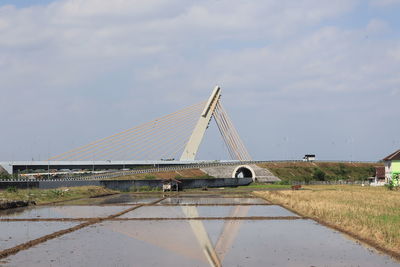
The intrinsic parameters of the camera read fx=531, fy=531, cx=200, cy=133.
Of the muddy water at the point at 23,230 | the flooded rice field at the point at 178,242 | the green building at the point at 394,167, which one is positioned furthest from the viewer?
the green building at the point at 394,167

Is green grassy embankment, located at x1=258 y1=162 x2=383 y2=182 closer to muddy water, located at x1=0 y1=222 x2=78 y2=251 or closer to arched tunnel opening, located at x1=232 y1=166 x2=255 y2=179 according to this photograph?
arched tunnel opening, located at x1=232 y1=166 x2=255 y2=179

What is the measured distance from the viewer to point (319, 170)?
104688 mm

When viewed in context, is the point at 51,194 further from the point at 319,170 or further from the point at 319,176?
the point at 319,170

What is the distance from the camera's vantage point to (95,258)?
15742 mm

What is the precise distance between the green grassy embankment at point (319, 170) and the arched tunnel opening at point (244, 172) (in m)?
2.78

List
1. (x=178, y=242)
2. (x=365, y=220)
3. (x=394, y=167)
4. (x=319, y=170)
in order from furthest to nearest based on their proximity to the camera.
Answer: (x=319, y=170), (x=394, y=167), (x=365, y=220), (x=178, y=242)

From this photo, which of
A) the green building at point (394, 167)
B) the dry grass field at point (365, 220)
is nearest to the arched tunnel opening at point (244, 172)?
A: the green building at point (394, 167)

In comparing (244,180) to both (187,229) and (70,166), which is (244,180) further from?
(187,229)

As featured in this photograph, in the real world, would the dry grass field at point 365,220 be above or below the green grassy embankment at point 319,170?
below

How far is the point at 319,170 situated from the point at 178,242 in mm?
89077

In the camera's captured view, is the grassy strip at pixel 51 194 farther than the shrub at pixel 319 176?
No

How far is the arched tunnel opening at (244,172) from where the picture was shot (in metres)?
94.3

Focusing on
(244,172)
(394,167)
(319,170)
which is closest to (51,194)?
(394,167)

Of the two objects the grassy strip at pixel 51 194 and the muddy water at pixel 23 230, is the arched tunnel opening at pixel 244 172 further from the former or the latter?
the muddy water at pixel 23 230
